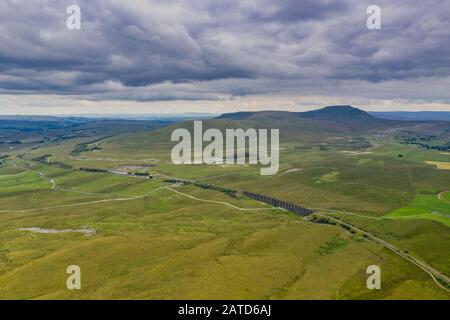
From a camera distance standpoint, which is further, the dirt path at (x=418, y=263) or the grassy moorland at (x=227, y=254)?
the dirt path at (x=418, y=263)

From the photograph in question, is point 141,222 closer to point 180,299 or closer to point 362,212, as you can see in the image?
point 180,299

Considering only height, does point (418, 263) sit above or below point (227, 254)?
below

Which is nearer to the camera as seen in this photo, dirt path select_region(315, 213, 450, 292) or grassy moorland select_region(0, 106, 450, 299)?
grassy moorland select_region(0, 106, 450, 299)

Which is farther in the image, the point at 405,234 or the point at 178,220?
the point at 178,220

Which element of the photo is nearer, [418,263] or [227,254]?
[418,263]

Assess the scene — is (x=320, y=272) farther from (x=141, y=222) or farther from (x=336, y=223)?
(x=141, y=222)
